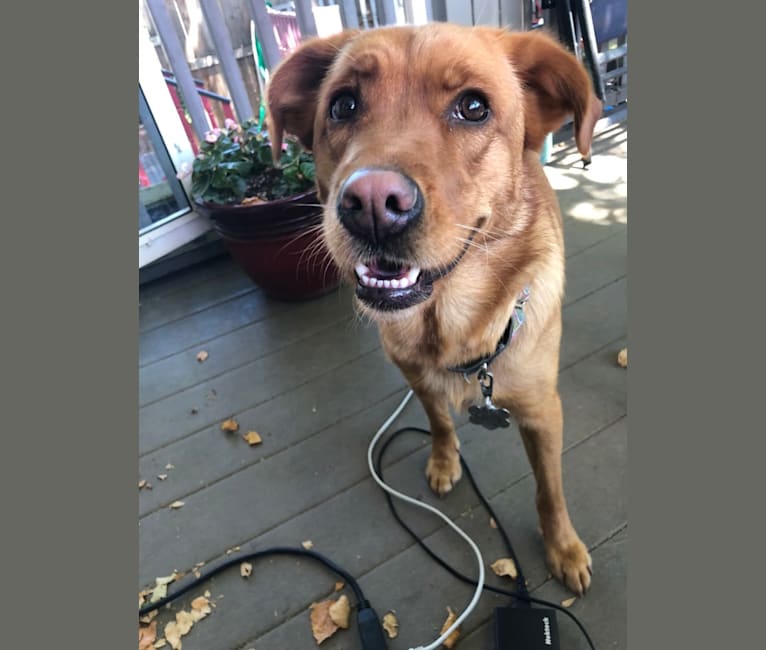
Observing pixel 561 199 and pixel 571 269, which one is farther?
pixel 561 199

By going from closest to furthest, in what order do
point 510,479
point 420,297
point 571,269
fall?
1. point 420,297
2. point 510,479
3. point 571,269

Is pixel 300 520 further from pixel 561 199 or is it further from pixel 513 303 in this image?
pixel 561 199

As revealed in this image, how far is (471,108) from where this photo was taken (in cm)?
124

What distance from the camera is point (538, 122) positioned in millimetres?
1445

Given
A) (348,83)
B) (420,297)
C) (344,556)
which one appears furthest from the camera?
(344,556)

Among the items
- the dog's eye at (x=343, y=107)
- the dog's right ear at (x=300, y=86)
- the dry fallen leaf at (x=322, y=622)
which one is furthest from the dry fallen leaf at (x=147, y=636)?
the dog's eye at (x=343, y=107)

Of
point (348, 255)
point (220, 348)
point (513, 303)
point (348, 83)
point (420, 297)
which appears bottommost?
point (220, 348)

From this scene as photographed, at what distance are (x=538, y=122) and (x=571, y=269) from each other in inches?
57.8

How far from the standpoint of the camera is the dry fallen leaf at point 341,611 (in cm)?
152

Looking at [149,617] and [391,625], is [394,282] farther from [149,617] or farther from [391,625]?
[149,617]

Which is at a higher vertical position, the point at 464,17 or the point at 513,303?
the point at 464,17

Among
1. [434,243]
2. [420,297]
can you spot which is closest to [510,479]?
[420,297]

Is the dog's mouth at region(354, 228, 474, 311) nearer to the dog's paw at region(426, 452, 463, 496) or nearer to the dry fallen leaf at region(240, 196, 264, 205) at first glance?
the dog's paw at region(426, 452, 463, 496)

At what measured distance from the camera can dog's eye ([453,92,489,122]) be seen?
123cm
